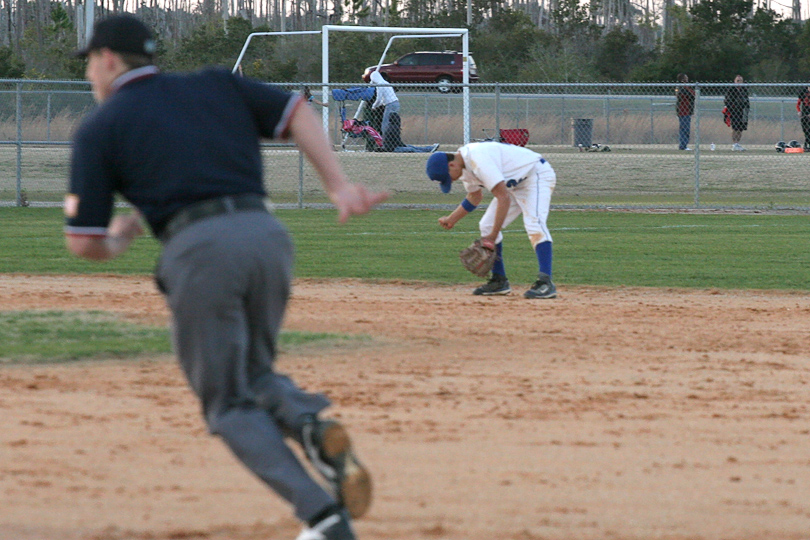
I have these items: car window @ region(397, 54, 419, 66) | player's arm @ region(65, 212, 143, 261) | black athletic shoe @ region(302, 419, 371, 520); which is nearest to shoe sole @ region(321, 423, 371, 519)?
black athletic shoe @ region(302, 419, 371, 520)

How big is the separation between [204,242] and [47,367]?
3.84m

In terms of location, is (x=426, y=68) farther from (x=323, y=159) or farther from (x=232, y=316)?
(x=232, y=316)

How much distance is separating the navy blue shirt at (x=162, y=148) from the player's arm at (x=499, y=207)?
6.20 m

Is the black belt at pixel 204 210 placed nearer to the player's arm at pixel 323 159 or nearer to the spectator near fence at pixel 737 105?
the player's arm at pixel 323 159

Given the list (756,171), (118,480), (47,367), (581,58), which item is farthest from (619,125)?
(118,480)

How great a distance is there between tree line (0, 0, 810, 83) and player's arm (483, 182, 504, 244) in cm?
3269

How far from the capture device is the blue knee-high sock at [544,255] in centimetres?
1011

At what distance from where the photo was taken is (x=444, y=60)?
41094mm

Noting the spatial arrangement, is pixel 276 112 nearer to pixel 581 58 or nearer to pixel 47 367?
pixel 47 367

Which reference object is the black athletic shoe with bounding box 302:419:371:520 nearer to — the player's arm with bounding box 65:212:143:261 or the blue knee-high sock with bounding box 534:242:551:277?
the player's arm with bounding box 65:212:143:261

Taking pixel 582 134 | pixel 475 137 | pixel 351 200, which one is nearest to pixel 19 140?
pixel 475 137

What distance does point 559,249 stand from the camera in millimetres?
14344

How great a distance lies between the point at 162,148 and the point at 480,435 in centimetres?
241

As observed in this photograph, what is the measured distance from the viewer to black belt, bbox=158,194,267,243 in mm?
3383
